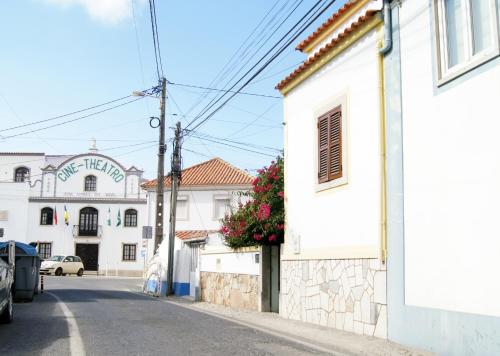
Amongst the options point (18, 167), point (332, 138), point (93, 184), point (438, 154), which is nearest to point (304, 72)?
point (332, 138)

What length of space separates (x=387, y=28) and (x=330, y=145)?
2909 millimetres

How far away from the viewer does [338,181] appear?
1238 cm

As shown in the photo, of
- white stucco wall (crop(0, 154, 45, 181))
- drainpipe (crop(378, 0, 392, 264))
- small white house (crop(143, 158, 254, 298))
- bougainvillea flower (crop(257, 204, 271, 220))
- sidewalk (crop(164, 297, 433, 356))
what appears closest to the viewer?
sidewalk (crop(164, 297, 433, 356))

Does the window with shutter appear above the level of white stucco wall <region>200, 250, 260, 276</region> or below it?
above

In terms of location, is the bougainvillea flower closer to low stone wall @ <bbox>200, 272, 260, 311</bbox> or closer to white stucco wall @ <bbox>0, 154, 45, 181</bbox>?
low stone wall @ <bbox>200, 272, 260, 311</bbox>

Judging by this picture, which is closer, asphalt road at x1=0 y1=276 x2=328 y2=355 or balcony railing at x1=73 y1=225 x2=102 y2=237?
asphalt road at x1=0 y1=276 x2=328 y2=355

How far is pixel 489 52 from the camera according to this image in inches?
321

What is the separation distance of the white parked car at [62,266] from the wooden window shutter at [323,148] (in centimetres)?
3550

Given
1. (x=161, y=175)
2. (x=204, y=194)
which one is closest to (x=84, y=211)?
(x=204, y=194)

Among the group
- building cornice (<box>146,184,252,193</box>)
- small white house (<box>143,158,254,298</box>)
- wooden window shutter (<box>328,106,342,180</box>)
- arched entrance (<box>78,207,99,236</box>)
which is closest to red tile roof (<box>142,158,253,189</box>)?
small white house (<box>143,158,254,298</box>)

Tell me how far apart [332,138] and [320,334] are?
3968mm

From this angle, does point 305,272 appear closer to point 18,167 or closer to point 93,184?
point 93,184

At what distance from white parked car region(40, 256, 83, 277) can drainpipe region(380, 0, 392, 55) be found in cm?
3845

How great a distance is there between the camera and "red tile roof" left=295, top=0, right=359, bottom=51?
1391cm
